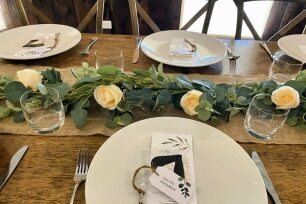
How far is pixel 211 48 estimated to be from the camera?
3.21 ft

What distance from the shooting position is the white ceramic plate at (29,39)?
88cm

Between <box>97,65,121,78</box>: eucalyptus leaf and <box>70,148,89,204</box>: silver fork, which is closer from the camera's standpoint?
<box>70,148,89,204</box>: silver fork

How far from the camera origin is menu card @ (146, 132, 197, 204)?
437 millimetres

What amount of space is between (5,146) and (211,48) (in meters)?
0.74

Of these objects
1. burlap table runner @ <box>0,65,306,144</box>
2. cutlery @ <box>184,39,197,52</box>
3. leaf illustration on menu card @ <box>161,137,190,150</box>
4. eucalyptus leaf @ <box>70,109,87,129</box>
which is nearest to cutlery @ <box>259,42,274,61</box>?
cutlery @ <box>184,39,197,52</box>

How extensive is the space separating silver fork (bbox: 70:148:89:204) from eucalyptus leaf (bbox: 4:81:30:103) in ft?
0.70

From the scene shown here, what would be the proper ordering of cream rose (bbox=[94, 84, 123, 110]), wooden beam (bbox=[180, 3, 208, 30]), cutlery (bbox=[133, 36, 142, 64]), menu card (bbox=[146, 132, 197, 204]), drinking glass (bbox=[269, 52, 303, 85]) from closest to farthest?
menu card (bbox=[146, 132, 197, 204]), cream rose (bbox=[94, 84, 123, 110]), drinking glass (bbox=[269, 52, 303, 85]), cutlery (bbox=[133, 36, 142, 64]), wooden beam (bbox=[180, 3, 208, 30])

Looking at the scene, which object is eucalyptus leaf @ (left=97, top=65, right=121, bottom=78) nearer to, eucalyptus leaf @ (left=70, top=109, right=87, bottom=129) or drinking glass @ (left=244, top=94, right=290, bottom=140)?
eucalyptus leaf @ (left=70, top=109, right=87, bottom=129)

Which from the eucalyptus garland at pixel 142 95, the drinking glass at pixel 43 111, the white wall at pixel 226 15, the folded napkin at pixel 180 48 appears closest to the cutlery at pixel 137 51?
the folded napkin at pixel 180 48

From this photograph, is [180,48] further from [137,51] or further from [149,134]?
[149,134]

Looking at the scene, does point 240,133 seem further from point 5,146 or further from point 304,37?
point 304,37

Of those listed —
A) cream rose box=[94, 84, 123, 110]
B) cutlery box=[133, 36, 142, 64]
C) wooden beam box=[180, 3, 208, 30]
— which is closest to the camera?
cream rose box=[94, 84, 123, 110]

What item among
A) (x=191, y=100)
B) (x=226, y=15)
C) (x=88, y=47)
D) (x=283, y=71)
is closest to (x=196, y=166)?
(x=191, y=100)

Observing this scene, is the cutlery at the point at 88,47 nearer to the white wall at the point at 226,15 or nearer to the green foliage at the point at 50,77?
the green foliage at the point at 50,77
